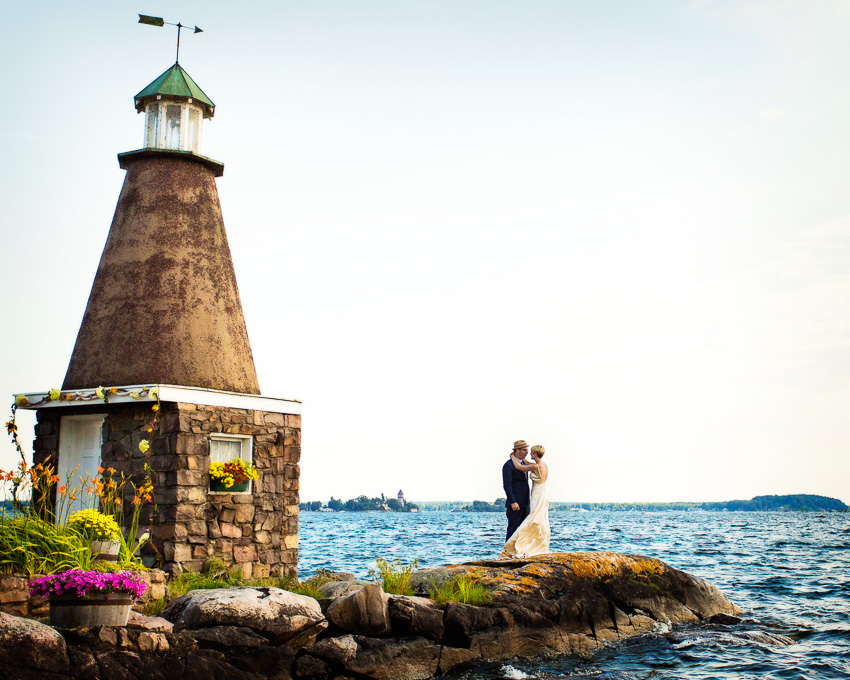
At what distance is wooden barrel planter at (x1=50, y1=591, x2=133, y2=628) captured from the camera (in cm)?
833

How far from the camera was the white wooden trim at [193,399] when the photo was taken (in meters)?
12.5

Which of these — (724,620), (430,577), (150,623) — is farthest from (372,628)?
(724,620)

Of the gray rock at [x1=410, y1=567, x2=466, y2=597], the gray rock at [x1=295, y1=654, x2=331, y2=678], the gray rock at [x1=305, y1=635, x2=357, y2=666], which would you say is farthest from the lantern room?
the gray rock at [x1=295, y1=654, x2=331, y2=678]

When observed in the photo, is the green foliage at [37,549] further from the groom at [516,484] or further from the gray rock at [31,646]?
the groom at [516,484]

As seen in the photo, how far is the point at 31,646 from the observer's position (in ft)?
25.3

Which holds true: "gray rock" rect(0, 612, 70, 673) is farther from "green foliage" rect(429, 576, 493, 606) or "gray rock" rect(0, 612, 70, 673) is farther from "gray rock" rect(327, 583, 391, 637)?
"green foliage" rect(429, 576, 493, 606)

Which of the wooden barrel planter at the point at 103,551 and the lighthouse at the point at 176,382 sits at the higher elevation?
the lighthouse at the point at 176,382

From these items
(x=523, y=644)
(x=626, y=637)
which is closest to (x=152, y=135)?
(x=523, y=644)

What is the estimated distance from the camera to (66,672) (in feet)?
25.7

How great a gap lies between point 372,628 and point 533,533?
472 centimetres

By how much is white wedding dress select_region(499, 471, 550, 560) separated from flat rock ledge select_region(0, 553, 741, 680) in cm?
65

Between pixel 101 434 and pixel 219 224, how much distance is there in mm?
4256

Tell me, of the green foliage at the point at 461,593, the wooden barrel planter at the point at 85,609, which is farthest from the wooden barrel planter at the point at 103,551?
the green foliage at the point at 461,593

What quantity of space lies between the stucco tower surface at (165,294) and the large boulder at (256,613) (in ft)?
14.9
